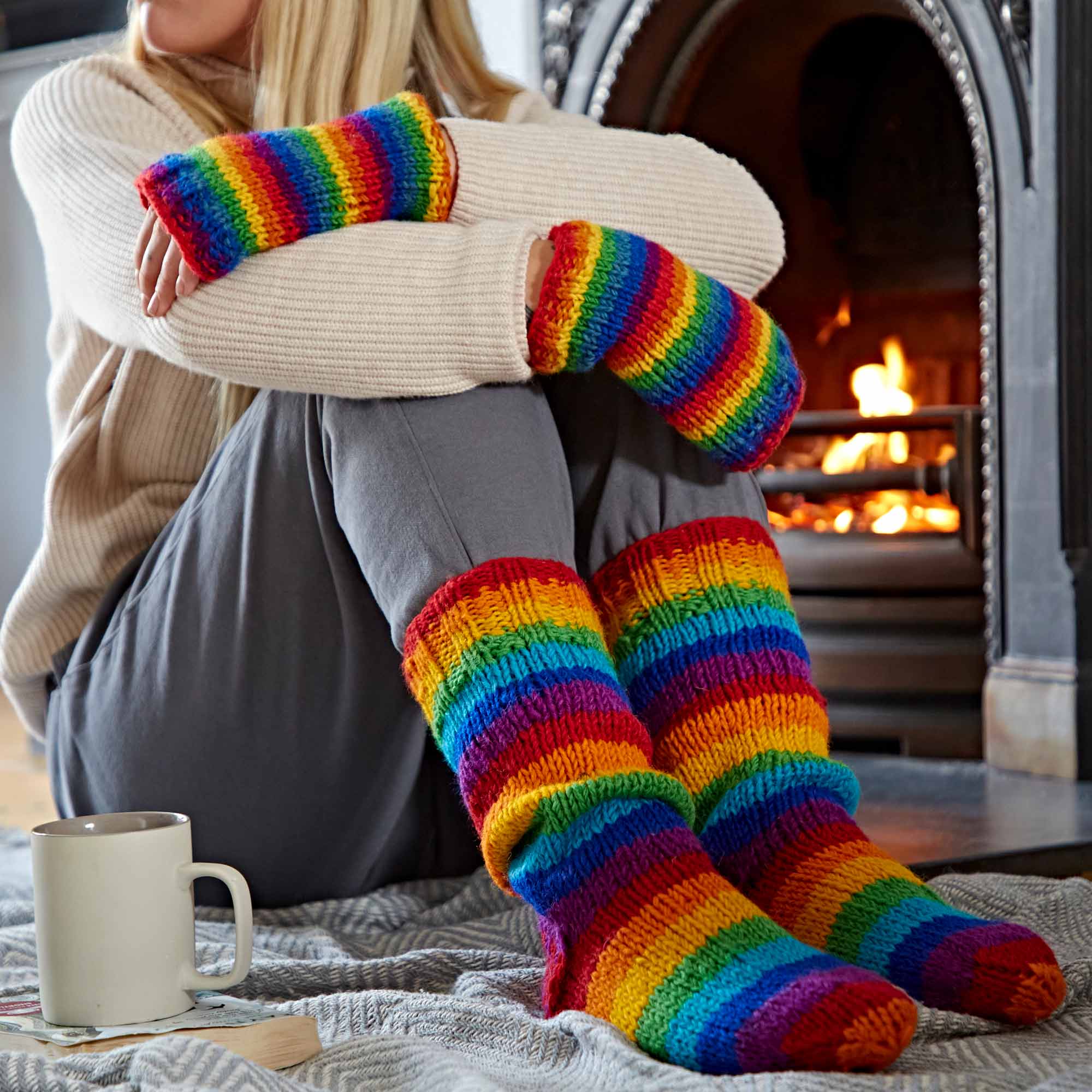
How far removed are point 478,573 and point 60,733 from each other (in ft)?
1.48

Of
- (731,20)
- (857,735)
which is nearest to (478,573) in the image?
(857,735)

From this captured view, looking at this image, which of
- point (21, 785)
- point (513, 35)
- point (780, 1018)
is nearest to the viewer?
point (780, 1018)

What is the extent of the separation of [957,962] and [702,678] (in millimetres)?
199

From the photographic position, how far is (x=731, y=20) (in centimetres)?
211

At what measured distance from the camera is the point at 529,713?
701 mm

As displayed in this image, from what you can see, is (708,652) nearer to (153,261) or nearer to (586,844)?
(586,844)

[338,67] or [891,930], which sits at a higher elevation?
[338,67]

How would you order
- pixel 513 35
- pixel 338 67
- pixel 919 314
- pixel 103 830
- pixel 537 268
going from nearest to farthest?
pixel 103 830, pixel 537 268, pixel 338 67, pixel 919 314, pixel 513 35

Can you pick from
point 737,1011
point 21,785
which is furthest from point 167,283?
point 21,785

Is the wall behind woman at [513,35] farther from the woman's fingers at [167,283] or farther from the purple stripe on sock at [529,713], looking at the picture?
the purple stripe on sock at [529,713]

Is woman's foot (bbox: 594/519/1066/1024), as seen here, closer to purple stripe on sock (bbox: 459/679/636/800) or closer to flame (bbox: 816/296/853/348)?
purple stripe on sock (bbox: 459/679/636/800)

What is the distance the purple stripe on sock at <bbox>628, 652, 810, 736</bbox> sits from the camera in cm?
79

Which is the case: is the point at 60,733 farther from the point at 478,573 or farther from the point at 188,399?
the point at 478,573

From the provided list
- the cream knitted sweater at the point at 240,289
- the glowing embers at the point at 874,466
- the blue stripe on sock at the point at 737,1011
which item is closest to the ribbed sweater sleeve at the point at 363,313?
the cream knitted sweater at the point at 240,289
